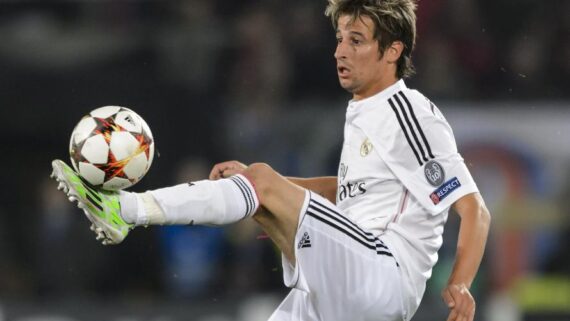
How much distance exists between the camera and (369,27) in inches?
193

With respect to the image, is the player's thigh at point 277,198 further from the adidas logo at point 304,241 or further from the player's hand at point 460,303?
the player's hand at point 460,303

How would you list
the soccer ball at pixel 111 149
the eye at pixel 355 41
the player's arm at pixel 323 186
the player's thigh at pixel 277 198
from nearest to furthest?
the soccer ball at pixel 111 149
the player's thigh at pixel 277 198
the eye at pixel 355 41
the player's arm at pixel 323 186

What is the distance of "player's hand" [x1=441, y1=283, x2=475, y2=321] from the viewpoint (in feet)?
14.4

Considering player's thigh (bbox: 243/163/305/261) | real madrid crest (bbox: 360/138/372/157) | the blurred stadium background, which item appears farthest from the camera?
the blurred stadium background

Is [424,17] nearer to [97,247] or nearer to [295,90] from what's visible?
[295,90]

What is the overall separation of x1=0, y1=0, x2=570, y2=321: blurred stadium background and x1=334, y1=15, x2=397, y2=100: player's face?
345 cm

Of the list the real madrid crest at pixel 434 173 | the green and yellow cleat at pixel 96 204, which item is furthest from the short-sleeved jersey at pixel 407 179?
the green and yellow cleat at pixel 96 204

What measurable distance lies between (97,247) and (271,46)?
2308mm

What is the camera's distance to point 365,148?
190 inches

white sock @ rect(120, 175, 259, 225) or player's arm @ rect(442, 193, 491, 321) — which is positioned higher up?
white sock @ rect(120, 175, 259, 225)

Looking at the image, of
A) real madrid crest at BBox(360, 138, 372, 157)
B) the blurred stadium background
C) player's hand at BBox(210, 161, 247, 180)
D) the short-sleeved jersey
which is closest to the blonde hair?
the short-sleeved jersey

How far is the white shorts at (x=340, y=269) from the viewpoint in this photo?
451cm

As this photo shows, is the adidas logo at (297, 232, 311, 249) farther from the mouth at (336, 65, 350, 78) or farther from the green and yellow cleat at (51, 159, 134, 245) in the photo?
the mouth at (336, 65, 350, 78)

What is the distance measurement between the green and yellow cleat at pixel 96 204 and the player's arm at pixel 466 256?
1.30 metres
